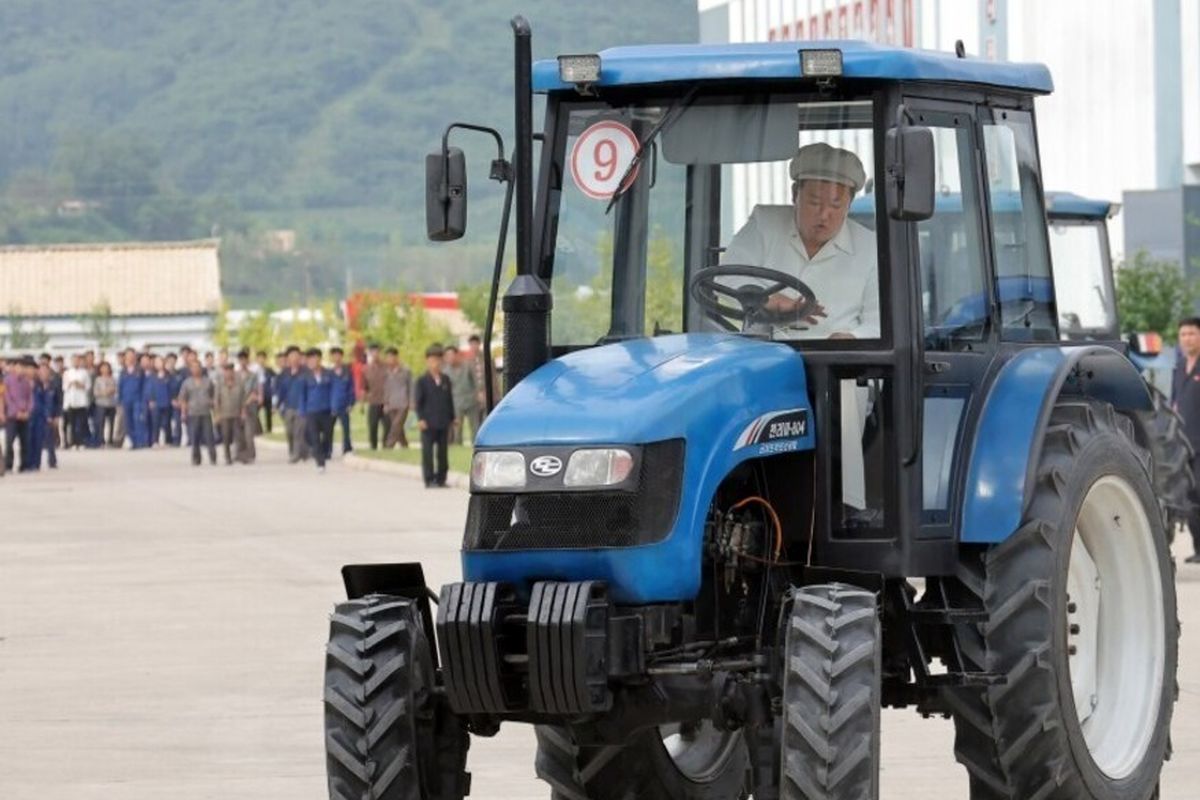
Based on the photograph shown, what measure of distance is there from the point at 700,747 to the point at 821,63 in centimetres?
256

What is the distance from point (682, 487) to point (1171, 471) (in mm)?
11663

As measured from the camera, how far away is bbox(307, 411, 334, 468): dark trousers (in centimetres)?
4484

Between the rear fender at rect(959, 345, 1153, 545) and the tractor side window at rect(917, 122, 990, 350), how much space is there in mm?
209

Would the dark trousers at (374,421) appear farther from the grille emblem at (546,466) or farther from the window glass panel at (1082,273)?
the grille emblem at (546,466)

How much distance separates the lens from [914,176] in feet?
27.0

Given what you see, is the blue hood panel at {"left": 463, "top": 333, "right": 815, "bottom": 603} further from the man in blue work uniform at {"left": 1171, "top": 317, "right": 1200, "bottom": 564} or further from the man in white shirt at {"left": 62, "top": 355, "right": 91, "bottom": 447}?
the man in white shirt at {"left": 62, "top": 355, "right": 91, "bottom": 447}

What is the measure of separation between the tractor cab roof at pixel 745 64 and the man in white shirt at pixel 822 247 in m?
0.30

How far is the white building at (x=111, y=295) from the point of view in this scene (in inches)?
5477

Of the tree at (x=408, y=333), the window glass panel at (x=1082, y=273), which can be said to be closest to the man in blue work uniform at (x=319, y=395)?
the tree at (x=408, y=333)

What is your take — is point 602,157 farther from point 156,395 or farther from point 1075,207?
point 156,395

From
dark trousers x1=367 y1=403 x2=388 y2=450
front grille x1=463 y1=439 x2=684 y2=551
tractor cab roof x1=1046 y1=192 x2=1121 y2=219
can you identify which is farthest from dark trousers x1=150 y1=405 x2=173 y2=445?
front grille x1=463 y1=439 x2=684 y2=551

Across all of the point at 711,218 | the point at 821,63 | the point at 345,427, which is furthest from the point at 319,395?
the point at 821,63

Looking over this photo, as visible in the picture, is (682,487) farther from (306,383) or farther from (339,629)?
(306,383)

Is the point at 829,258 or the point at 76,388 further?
the point at 76,388
